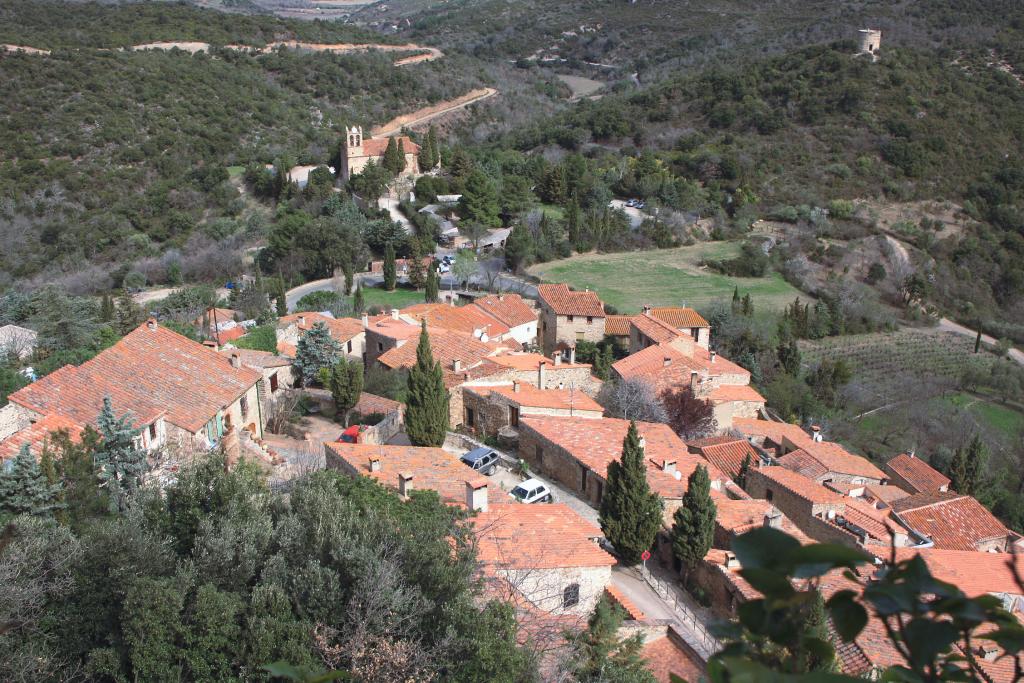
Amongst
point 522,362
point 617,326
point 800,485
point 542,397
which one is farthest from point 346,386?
point 617,326

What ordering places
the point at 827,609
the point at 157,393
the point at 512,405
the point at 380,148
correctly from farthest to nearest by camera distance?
the point at 380,148 < the point at 512,405 < the point at 157,393 < the point at 827,609

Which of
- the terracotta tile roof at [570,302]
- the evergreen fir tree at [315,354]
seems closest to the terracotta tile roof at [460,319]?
the terracotta tile roof at [570,302]

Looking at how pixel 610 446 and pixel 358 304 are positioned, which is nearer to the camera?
pixel 610 446

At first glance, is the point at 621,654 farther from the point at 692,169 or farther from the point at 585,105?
the point at 585,105

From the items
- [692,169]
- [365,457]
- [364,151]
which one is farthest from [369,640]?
[692,169]

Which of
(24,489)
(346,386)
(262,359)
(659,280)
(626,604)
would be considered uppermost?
(24,489)

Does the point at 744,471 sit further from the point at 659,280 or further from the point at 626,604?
the point at 659,280
